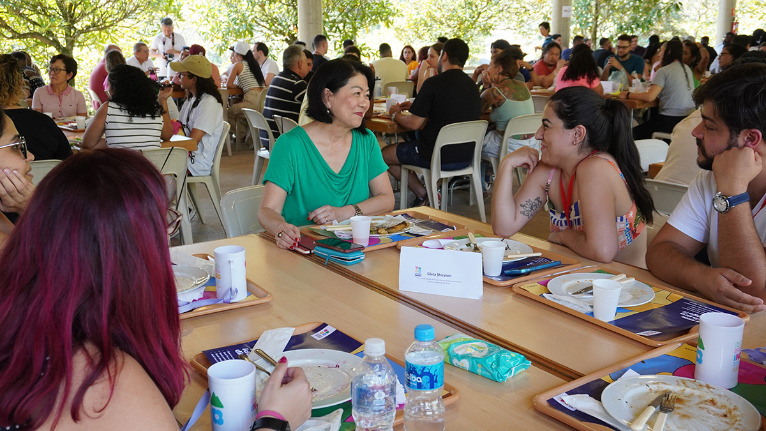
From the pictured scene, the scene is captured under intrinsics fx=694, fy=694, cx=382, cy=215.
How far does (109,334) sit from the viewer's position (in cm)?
97

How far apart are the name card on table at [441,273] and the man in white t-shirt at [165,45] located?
9.59 meters

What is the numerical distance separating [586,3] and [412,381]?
46.9ft

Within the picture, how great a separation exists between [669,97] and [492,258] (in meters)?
5.60

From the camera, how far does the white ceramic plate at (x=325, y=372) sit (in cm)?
124

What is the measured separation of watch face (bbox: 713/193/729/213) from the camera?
6.09ft

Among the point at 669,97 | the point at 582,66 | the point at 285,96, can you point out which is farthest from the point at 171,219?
the point at 669,97

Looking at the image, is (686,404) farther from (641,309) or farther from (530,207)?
(530,207)

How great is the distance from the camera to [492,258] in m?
1.88

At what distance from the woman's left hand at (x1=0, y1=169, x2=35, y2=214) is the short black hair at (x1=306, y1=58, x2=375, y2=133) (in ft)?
3.64

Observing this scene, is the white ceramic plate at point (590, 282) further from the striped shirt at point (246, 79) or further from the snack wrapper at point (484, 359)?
the striped shirt at point (246, 79)

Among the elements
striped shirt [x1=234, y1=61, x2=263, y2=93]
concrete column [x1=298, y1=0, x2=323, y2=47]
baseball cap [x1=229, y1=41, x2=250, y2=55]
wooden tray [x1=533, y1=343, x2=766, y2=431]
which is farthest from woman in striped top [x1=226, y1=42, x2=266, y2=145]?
wooden tray [x1=533, y1=343, x2=766, y2=431]

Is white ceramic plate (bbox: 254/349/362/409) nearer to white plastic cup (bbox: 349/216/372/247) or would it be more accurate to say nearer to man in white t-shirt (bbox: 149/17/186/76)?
white plastic cup (bbox: 349/216/372/247)

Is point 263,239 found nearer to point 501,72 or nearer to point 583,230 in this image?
point 583,230

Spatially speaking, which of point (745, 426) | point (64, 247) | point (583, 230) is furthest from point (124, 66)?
point (745, 426)
